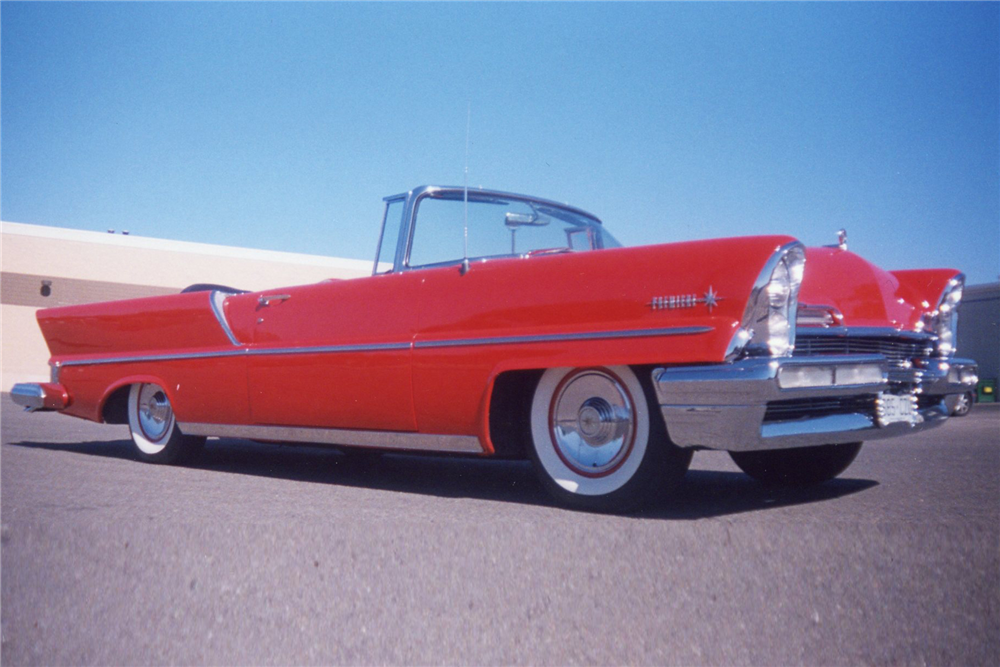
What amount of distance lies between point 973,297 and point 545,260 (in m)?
18.3

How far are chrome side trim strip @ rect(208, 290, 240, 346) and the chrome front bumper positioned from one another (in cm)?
288

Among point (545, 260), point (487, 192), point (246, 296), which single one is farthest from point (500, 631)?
point (246, 296)

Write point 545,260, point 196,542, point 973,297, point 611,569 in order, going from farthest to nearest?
point 973,297 < point 545,260 < point 196,542 < point 611,569

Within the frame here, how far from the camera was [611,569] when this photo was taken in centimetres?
265

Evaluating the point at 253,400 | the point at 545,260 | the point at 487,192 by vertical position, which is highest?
the point at 487,192

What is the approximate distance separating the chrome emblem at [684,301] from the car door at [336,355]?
133 cm

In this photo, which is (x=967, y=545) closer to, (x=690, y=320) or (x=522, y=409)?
(x=690, y=320)

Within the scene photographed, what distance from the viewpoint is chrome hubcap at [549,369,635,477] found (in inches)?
137

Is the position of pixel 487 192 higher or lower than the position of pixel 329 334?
higher

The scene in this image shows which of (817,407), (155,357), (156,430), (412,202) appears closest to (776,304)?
(817,407)

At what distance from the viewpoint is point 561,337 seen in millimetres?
3537

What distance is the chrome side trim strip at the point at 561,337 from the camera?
3.21 meters

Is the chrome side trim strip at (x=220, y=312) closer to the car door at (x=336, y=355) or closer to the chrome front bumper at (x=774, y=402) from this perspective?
the car door at (x=336, y=355)

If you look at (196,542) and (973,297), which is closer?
(196,542)
